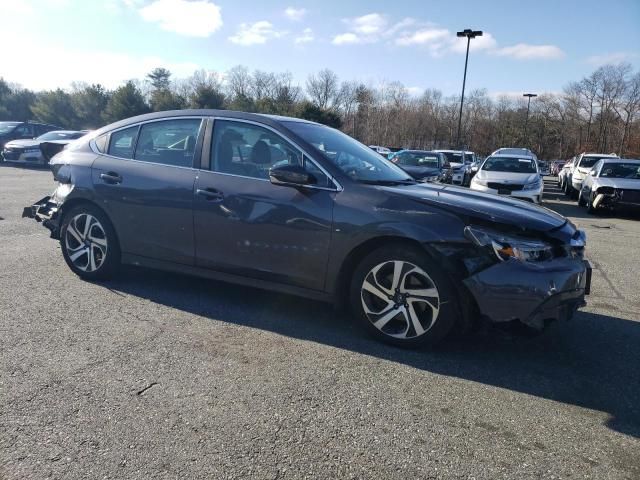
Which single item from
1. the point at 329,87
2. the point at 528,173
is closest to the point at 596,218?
the point at 528,173

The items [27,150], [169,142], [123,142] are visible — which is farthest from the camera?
[27,150]

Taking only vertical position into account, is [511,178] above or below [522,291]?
above

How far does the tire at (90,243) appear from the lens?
473cm

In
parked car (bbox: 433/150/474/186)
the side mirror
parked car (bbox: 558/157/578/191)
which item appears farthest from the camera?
parked car (bbox: 558/157/578/191)

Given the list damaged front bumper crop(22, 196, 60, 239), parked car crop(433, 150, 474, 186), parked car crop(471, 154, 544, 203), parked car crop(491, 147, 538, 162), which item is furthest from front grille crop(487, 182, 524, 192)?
damaged front bumper crop(22, 196, 60, 239)

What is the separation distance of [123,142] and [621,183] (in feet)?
41.5

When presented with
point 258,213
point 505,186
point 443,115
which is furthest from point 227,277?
point 443,115

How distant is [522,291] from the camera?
3203 mm

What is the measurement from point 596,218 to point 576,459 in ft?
39.8

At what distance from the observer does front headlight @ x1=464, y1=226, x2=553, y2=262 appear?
10.7 feet

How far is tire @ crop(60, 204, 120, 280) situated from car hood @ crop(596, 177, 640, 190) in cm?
1251

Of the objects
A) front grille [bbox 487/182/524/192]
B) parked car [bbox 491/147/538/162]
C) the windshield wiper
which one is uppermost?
parked car [bbox 491/147/538/162]

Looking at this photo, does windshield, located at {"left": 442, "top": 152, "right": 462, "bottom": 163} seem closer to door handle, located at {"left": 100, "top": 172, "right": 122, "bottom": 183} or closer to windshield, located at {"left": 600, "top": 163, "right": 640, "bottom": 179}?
windshield, located at {"left": 600, "top": 163, "right": 640, "bottom": 179}

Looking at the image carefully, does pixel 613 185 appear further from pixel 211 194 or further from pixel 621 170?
pixel 211 194
